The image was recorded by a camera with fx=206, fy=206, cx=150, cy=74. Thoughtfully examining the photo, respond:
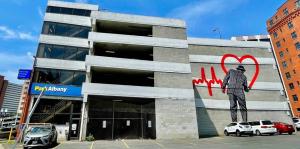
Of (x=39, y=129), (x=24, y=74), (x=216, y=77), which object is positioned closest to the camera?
(x=39, y=129)

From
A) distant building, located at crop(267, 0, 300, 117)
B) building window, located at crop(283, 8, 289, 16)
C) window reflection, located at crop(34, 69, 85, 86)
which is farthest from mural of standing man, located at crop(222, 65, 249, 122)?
building window, located at crop(283, 8, 289, 16)

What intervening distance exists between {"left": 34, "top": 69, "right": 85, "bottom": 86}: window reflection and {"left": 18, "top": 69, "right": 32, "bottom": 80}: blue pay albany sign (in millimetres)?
1316

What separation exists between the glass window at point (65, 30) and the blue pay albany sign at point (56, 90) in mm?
8062

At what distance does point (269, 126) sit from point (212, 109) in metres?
7.09

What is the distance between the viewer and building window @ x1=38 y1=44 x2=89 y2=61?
28.1 m

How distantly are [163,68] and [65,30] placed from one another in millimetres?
15847

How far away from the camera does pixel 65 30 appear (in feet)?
99.3

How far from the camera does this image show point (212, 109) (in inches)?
1139

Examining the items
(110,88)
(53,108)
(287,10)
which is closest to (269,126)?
(110,88)

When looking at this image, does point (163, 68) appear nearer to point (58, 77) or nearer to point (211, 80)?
point (211, 80)

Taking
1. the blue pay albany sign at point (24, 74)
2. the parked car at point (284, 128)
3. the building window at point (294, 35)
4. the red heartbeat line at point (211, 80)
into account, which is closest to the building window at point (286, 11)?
the building window at point (294, 35)

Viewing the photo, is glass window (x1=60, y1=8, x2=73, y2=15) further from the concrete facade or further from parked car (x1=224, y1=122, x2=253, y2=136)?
parked car (x1=224, y1=122, x2=253, y2=136)

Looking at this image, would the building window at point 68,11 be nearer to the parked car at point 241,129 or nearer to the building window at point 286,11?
the parked car at point 241,129

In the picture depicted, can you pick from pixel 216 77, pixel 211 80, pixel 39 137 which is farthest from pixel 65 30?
pixel 216 77
